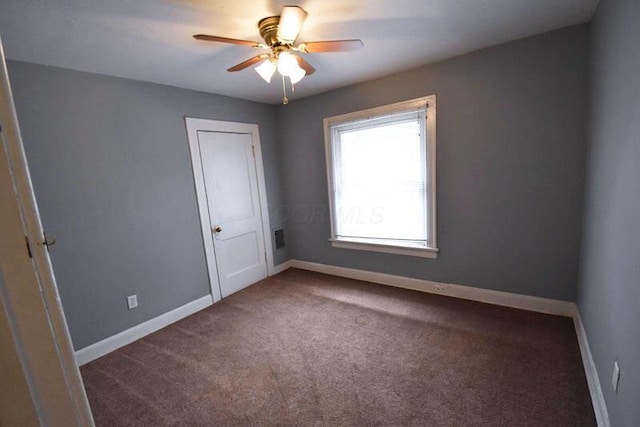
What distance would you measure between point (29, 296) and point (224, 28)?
1.83 metres

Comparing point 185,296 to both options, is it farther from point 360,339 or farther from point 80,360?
point 360,339

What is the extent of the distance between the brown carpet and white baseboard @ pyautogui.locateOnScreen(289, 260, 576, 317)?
0.32 ft

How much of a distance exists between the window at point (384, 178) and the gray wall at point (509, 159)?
12cm

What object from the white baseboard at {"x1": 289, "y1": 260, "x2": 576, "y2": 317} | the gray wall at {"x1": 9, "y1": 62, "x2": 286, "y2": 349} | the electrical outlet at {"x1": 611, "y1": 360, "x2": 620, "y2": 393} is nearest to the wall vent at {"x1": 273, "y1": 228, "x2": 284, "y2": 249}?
the white baseboard at {"x1": 289, "y1": 260, "x2": 576, "y2": 317}

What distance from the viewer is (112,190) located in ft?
8.16

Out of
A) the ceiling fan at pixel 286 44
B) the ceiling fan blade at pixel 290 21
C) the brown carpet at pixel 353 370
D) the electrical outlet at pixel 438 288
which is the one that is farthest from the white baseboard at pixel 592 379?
the ceiling fan blade at pixel 290 21

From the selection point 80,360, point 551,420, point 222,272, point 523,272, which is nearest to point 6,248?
point 80,360

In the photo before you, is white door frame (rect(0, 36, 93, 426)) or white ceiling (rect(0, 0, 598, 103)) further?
white ceiling (rect(0, 0, 598, 103))

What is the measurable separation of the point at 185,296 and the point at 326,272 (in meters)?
1.79

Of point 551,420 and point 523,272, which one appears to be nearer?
point 551,420

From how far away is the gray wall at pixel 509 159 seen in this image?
223 cm

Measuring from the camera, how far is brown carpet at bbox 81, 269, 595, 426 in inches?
65.6

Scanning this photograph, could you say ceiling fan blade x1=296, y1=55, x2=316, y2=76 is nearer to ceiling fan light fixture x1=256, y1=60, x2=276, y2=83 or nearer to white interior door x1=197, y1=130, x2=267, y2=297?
ceiling fan light fixture x1=256, y1=60, x2=276, y2=83

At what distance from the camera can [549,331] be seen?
225 centimetres
